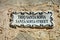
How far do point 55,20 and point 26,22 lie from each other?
34cm

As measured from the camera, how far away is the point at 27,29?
2160 millimetres

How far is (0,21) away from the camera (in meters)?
2.22

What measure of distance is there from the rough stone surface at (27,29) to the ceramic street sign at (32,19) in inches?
2.1

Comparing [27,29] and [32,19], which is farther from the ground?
[32,19]

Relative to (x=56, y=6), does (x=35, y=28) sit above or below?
below

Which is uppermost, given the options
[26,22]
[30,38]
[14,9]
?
[14,9]

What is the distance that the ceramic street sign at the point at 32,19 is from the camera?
2164 millimetres

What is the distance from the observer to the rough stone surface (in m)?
2.12

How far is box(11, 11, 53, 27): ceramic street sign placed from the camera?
2164 mm

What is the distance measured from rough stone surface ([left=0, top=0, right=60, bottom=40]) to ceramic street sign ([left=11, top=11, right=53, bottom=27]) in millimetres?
54

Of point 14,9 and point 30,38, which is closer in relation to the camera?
point 30,38

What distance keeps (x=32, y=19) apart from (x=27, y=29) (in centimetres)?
13

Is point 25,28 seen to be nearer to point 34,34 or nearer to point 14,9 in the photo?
point 34,34

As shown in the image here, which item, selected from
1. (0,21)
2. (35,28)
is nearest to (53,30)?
(35,28)
